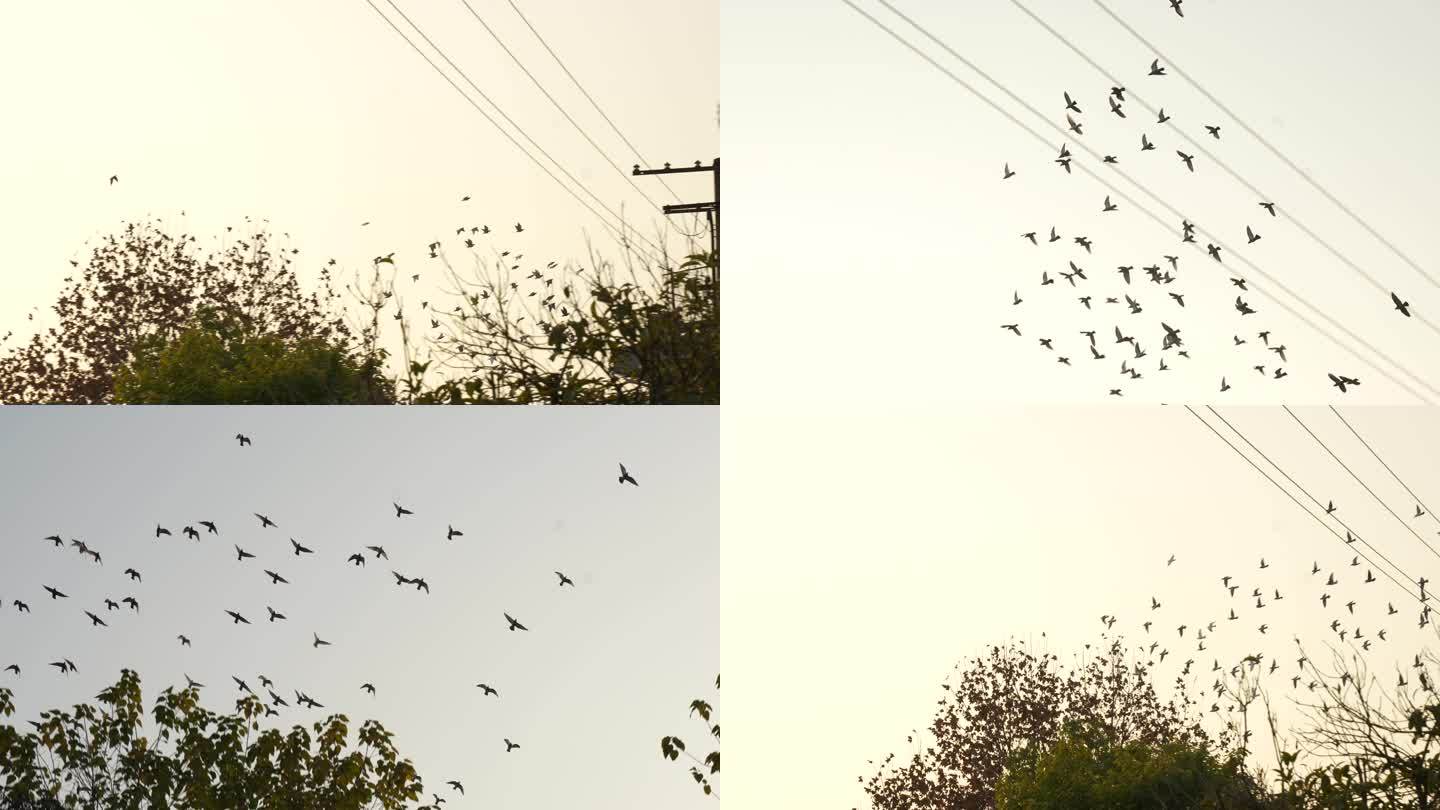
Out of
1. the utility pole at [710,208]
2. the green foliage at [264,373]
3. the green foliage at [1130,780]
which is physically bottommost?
the green foliage at [1130,780]

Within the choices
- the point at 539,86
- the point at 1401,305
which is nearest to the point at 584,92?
the point at 539,86

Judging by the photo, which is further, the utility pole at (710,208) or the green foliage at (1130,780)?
the green foliage at (1130,780)

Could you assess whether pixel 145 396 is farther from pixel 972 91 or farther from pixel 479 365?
pixel 972 91

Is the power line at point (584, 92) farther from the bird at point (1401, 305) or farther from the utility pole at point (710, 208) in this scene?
the bird at point (1401, 305)

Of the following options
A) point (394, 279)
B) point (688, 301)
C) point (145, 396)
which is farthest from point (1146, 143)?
point (145, 396)

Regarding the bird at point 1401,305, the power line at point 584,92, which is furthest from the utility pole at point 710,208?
the bird at point 1401,305

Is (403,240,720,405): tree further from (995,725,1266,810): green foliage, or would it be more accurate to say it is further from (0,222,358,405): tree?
(995,725,1266,810): green foliage

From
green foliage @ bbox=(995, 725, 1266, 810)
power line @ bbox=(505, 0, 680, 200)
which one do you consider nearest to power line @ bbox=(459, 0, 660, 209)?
power line @ bbox=(505, 0, 680, 200)
